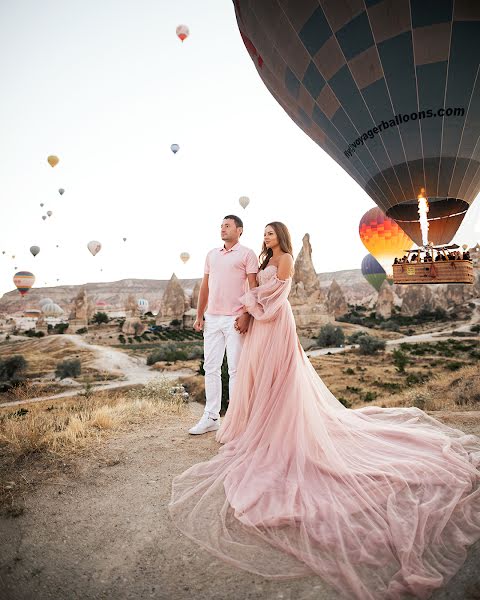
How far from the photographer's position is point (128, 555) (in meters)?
1.56

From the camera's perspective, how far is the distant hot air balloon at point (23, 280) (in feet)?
130

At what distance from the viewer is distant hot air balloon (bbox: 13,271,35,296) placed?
130 ft

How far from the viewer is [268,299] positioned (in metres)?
2.69

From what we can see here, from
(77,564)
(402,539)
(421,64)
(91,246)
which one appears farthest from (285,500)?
(91,246)

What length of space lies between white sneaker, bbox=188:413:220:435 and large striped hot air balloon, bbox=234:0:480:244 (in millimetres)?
5715

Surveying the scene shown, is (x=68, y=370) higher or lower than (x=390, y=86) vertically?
lower

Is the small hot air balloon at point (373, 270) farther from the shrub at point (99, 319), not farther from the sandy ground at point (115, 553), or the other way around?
the sandy ground at point (115, 553)

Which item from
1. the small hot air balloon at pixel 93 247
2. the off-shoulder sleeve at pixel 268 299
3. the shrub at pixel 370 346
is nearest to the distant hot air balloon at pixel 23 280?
the small hot air balloon at pixel 93 247

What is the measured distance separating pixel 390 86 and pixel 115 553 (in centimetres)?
700

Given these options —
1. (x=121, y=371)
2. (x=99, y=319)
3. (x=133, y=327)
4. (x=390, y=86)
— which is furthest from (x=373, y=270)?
(x=99, y=319)

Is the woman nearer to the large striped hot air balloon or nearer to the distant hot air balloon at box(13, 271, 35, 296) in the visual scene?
the large striped hot air balloon

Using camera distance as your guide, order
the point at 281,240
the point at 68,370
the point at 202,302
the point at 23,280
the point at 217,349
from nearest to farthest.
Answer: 1. the point at 281,240
2. the point at 217,349
3. the point at 202,302
4. the point at 68,370
5. the point at 23,280

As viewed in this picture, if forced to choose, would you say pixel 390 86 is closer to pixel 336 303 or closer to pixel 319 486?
pixel 319 486

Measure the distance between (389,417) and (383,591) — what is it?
2002 mm
